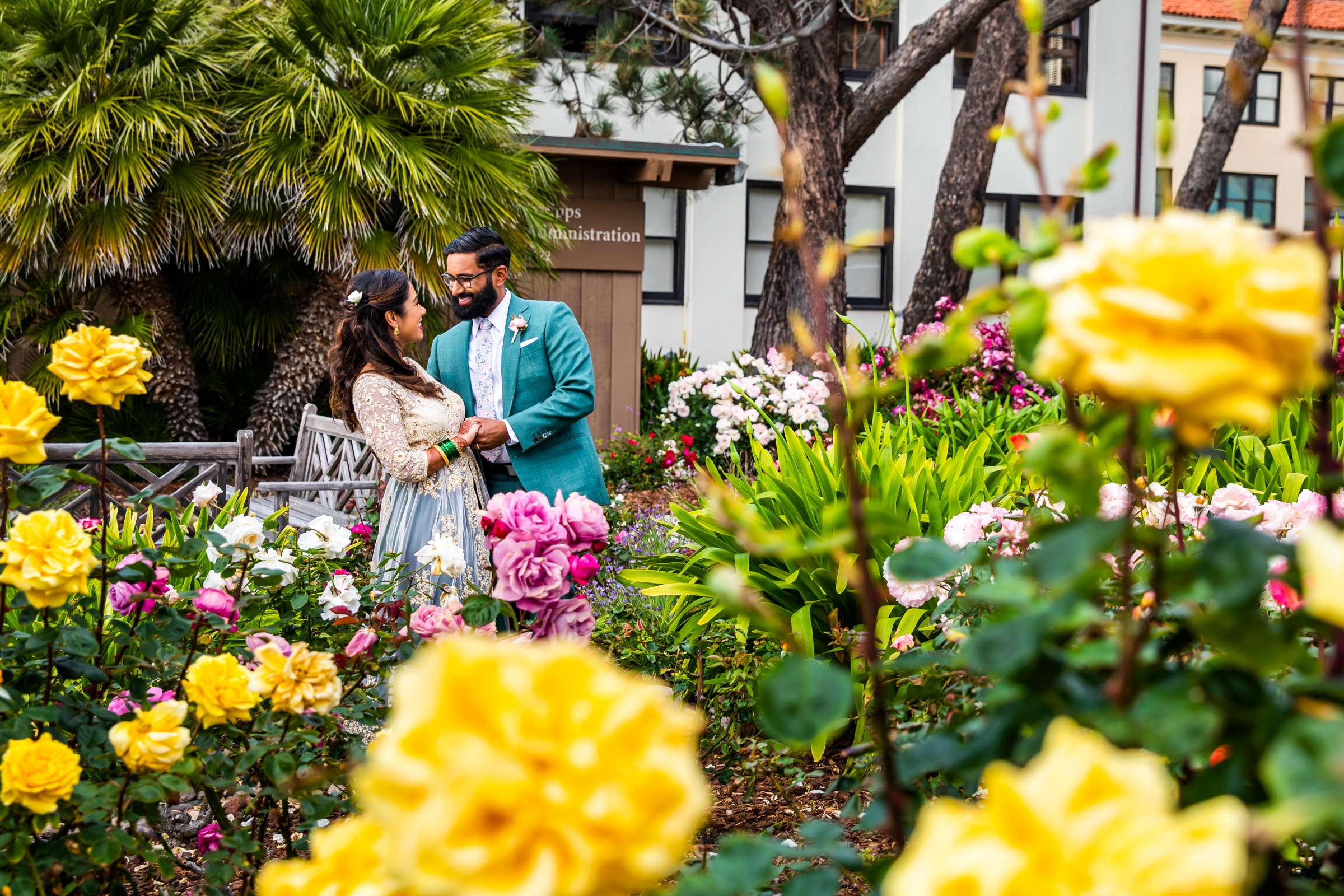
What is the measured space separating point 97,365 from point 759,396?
6698mm

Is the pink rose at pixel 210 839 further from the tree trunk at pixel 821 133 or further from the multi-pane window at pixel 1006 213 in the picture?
the multi-pane window at pixel 1006 213

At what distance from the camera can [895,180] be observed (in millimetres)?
15633

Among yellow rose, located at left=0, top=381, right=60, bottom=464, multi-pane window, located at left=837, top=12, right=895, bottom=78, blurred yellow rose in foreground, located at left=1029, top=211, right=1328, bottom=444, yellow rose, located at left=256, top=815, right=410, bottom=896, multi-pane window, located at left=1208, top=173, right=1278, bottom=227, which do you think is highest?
multi-pane window, located at left=837, top=12, right=895, bottom=78

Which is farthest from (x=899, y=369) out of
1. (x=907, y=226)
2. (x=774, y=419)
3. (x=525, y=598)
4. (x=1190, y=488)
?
(x=907, y=226)

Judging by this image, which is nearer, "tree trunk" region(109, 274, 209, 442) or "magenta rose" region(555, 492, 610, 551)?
"magenta rose" region(555, 492, 610, 551)

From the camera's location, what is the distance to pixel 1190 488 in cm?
386

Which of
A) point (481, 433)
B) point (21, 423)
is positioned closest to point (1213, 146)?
point (481, 433)

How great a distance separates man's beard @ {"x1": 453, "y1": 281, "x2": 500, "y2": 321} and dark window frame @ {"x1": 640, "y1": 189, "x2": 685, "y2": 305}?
1042cm

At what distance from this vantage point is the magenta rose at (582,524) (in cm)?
192

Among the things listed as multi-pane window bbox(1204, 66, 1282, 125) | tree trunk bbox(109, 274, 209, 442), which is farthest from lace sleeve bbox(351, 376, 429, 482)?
multi-pane window bbox(1204, 66, 1282, 125)

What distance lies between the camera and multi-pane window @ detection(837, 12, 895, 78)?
15.1 m

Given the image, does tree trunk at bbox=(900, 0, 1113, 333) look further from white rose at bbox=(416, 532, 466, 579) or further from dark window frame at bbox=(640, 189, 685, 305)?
white rose at bbox=(416, 532, 466, 579)

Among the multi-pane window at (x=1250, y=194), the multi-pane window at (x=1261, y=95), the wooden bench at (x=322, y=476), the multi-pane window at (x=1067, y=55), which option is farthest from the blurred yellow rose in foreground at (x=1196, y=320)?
the multi-pane window at (x=1250, y=194)

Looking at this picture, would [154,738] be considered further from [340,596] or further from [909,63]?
[909,63]
